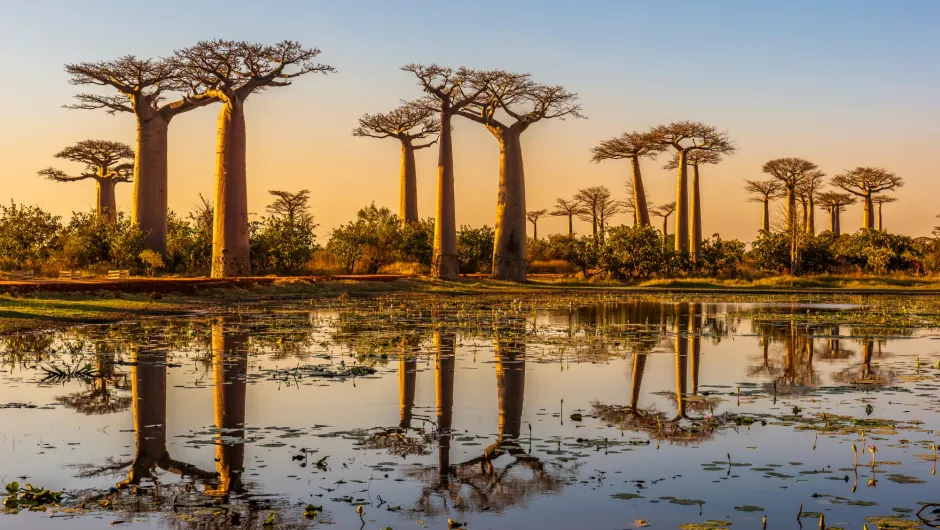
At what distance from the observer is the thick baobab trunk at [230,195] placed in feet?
92.6

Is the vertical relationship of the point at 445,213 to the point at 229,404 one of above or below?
above

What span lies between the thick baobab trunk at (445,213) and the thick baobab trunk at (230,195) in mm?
6891

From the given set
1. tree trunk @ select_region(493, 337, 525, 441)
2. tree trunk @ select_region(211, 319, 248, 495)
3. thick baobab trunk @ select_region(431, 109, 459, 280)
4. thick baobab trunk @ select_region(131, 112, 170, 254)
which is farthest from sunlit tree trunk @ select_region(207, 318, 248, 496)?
thick baobab trunk @ select_region(131, 112, 170, 254)

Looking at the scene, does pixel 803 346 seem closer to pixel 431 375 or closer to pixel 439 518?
pixel 431 375

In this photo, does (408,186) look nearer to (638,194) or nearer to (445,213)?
(638,194)

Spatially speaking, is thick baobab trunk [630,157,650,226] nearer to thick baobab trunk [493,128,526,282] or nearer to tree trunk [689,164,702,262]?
tree trunk [689,164,702,262]

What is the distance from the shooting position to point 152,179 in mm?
33656

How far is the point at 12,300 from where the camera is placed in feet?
55.7

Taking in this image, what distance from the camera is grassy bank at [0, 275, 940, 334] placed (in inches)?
616

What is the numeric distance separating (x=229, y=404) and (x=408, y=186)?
38525 mm

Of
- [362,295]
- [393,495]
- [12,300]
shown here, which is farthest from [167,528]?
[362,295]

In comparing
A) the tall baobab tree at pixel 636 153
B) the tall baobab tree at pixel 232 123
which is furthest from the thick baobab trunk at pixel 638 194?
the tall baobab tree at pixel 232 123

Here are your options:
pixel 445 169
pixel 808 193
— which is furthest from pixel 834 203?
pixel 445 169

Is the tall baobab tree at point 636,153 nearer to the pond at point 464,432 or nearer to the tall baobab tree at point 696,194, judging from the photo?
the tall baobab tree at point 696,194
